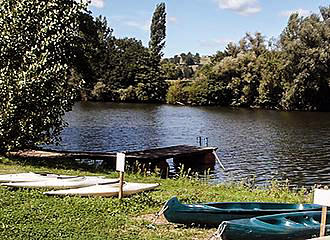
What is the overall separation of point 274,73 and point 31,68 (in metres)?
57.6

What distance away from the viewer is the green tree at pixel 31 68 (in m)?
17.0

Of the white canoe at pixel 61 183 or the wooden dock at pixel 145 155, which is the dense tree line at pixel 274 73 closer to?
the wooden dock at pixel 145 155

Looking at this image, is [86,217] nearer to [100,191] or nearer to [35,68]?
[100,191]

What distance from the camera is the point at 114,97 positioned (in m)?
85.9

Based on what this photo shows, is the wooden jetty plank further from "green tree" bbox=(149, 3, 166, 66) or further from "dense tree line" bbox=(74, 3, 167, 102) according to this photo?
"green tree" bbox=(149, 3, 166, 66)

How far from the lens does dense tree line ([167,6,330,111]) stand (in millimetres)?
63156

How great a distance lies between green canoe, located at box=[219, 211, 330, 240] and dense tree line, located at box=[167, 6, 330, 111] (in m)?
A: 56.8

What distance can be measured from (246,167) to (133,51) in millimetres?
70689

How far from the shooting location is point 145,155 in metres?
23.7

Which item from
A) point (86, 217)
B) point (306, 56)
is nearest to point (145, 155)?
point (86, 217)

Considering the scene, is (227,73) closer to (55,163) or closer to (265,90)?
(265,90)

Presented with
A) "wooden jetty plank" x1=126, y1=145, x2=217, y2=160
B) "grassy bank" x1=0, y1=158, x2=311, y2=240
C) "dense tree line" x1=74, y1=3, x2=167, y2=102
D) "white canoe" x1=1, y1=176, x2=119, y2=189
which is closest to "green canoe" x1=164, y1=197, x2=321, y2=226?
"grassy bank" x1=0, y1=158, x2=311, y2=240

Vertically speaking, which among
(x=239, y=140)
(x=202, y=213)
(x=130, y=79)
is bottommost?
(x=239, y=140)

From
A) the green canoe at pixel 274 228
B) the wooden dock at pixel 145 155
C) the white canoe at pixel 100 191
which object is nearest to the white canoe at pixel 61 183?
the white canoe at pixel 100 191
